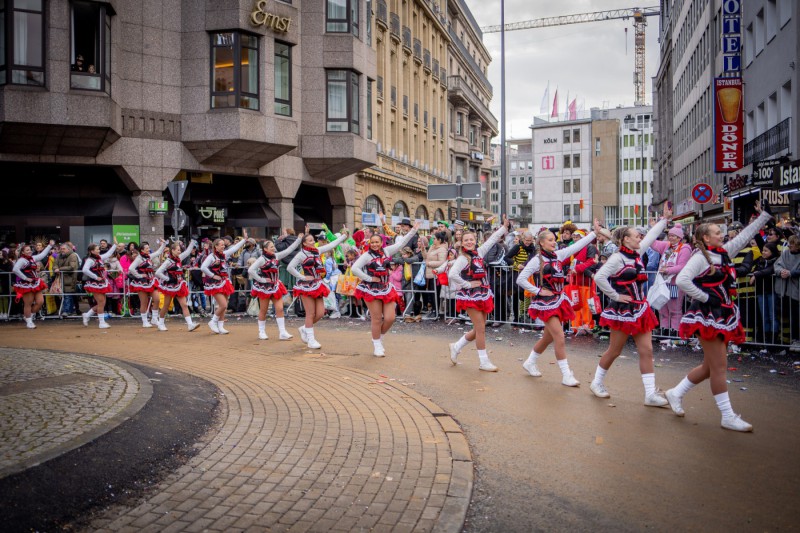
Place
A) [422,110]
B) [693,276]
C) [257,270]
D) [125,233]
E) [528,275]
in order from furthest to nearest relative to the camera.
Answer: [422,110] < [125,233] < [257,270] < [528,275] < [693,276]

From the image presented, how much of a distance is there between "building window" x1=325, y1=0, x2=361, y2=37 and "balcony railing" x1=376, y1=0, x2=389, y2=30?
10.2m

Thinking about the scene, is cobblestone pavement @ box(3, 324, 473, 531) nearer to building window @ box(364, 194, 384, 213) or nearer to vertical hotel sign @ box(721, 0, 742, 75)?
vertical hotel sign @ box(721, 0, 742, 75)

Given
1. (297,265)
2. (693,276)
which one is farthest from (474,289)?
(297,265)

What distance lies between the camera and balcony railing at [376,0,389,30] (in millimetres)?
40612

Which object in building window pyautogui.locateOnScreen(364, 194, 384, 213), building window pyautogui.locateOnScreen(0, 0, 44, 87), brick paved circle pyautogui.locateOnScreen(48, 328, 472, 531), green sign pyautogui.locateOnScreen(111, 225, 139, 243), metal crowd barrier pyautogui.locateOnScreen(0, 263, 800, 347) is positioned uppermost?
building window pyautogui.locateOnScreen(0, 0, 44, 87)

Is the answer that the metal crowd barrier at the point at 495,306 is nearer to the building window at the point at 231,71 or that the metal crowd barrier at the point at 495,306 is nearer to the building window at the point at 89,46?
the building window at the point at 89,46

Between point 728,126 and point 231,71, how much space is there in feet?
66.3

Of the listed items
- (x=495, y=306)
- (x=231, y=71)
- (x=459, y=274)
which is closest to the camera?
(x=459, y=274)

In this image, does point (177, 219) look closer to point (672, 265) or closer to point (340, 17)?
point (672, 265)

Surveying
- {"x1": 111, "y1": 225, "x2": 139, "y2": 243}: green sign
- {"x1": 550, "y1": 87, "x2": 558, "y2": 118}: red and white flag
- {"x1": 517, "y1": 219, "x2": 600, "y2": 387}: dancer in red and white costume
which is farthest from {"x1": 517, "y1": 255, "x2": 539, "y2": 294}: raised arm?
{"x1": 550, "y1": 87, "x2": 558, "y2": 118}: red and white flag

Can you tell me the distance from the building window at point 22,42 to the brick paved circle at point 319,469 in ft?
59.1

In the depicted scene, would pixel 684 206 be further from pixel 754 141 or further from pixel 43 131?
pixel 43 131

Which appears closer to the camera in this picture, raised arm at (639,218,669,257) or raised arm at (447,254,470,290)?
raised arm at (639,218,669,257)

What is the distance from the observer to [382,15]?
41.1 meters
